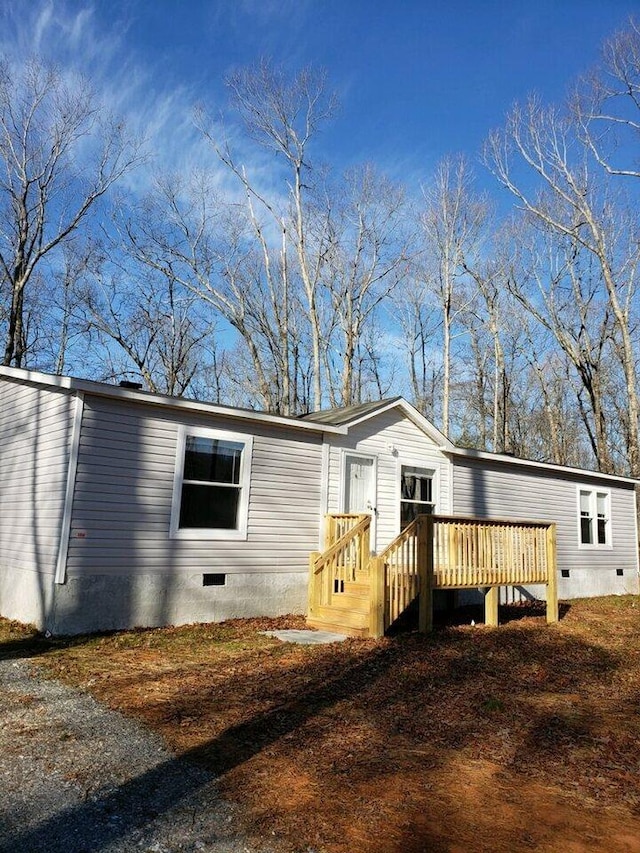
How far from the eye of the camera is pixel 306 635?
7.96m

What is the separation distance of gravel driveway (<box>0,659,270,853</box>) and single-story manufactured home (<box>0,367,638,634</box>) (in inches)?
131

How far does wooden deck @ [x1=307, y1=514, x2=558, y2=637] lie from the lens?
8039 millimetres

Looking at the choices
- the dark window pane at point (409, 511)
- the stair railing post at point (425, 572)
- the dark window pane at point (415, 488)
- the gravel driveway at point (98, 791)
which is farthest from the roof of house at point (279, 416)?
the gravel driveway at point (98, 791)

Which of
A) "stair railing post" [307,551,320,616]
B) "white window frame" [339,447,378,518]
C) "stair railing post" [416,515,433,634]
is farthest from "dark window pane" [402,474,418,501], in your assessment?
"stair railing post" [307,551,320,616]

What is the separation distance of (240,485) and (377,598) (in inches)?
109

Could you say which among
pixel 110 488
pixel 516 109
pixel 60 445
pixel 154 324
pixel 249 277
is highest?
pixel 516 109

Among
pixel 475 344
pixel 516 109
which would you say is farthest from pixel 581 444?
pixel 516 109

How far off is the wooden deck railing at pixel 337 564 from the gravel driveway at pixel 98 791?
4.60m

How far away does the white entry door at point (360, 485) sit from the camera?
10.6m

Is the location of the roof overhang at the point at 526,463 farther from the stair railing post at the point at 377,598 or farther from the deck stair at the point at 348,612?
the stair railing post at the point at 377,598

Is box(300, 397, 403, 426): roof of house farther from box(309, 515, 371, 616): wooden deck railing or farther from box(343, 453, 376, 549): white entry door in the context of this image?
box(309, 515, 371, 616): wooden deck railing

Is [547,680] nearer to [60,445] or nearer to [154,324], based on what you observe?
[60,445]

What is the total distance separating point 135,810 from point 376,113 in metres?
17.2

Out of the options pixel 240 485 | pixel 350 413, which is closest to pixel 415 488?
pixel 350 413
